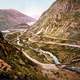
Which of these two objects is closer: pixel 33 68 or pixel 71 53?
pixel 33 68

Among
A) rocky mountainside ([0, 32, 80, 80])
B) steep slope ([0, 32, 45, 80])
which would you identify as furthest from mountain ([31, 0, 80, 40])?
steep slope ([0, 32, 45, 80])

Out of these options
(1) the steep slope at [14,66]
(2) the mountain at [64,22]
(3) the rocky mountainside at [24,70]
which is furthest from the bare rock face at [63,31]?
(1) the steep slope at [14,66]

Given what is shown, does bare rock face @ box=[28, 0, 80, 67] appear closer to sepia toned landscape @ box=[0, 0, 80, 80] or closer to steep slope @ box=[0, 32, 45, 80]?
sepia toned landscape @ box=[0, 0, 80, 80]

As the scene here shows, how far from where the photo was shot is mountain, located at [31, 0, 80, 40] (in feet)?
381

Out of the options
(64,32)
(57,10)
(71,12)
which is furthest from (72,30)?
(57,10)

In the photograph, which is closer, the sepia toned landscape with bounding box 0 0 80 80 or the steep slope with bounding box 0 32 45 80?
the steep slope with bounding box 0 32 45 80

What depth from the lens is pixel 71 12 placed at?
138m

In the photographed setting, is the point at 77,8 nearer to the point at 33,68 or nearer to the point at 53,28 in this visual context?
the point at 53,28

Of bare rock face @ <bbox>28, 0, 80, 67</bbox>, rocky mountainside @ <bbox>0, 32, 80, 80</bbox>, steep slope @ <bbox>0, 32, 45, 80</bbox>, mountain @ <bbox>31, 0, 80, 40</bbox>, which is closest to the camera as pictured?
steep slope @ <bbox>0, 32, 45, 80</bbox>

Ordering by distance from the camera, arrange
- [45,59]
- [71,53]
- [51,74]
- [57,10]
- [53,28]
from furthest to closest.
A: [57,10], [53,28], [71,53], [45,59], [51,74]

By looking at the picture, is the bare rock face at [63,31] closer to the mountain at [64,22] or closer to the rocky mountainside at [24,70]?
the mountain at [64,22]

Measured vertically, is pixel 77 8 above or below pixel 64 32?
above

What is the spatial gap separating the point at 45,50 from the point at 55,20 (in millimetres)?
48045

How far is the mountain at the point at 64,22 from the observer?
381 feet
